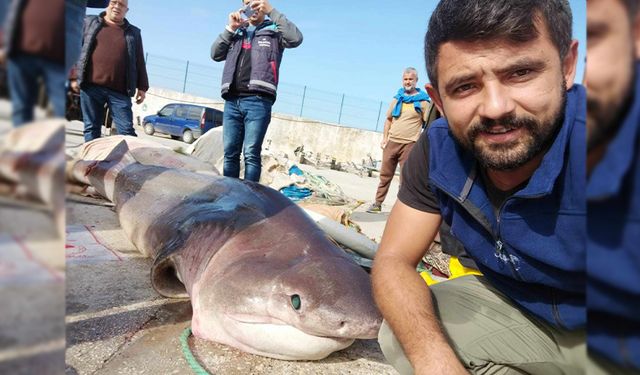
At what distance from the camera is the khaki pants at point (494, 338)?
1508 mm

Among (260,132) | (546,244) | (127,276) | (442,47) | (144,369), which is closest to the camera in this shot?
(546,244)

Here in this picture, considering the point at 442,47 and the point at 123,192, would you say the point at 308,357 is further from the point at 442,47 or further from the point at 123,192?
the point at 123,192

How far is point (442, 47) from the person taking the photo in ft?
4.71

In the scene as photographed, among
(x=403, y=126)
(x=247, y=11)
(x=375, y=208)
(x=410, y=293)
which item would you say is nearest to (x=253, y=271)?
(x=410, y=293)

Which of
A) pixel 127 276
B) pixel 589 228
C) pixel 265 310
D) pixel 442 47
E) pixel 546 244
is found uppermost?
pixel 442 47

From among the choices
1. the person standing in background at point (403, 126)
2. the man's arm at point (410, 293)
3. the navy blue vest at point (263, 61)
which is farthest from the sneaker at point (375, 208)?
the man's arm at point (410, 293)

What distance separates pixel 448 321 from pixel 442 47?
3.11 ft

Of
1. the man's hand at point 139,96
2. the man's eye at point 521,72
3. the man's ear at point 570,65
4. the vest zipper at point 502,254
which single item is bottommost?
the vest zipper at point 502,254

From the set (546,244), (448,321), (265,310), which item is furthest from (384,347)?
(546,244)

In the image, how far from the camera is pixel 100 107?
4715 millimetres

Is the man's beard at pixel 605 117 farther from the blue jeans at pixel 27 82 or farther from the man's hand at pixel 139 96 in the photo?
the man's hand at pixel 139 96

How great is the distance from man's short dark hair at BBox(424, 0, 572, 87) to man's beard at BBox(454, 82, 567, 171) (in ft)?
0.53

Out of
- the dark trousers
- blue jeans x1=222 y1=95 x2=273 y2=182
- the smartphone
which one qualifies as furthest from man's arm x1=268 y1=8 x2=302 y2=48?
the dark trousers

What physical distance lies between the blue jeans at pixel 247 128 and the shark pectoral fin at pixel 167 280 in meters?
1.99
